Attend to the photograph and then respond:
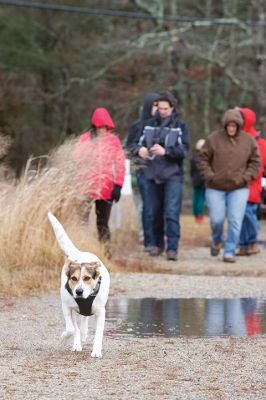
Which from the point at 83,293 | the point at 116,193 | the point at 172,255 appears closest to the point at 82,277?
the point at 83,293

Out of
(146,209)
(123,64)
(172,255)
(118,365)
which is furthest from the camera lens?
(123,64)

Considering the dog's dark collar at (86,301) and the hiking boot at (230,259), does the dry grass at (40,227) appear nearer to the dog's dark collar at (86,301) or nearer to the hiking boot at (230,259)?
the hiking boot at (230,259)

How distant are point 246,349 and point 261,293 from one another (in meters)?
3.77

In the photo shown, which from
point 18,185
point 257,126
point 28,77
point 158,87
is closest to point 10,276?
point 18,185

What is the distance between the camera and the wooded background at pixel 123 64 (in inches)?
1384

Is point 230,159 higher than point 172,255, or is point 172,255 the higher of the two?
point 230,159

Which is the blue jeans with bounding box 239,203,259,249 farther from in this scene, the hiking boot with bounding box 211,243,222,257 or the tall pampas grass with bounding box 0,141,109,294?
the tall pampas grass with bounding box 0,141,109,294

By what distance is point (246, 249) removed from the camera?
16.9 metres

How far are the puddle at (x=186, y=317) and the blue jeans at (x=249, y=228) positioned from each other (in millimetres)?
5270

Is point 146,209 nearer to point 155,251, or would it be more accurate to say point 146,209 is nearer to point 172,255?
point 155,251

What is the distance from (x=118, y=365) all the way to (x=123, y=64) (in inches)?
1285

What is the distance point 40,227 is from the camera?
1304cm

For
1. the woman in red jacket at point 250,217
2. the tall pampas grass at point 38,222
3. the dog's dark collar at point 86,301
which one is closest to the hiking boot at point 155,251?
the woman in red jacket at point 250,217

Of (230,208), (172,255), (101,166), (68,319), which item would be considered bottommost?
(172,255)
